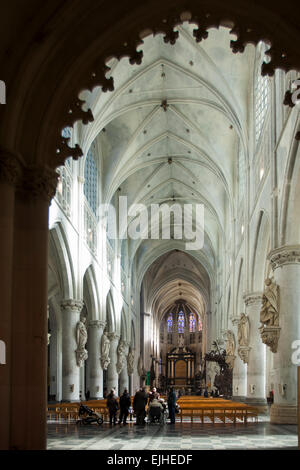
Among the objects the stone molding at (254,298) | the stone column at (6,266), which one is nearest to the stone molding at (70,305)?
the stone molding at (254,298)

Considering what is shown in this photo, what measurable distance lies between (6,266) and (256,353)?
18236 mm

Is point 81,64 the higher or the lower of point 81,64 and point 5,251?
the higher

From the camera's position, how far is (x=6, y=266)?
28.3 ft

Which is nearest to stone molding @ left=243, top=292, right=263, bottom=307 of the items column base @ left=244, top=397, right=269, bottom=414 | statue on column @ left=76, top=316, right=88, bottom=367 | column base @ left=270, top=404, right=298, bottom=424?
column base @ left=244, top=397, right=269, bottom=414

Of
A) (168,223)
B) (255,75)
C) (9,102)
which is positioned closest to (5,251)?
(9,102)

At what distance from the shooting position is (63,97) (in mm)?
9602

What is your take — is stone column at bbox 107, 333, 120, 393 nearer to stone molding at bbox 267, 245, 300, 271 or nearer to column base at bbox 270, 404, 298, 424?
column base at bbox 270, 404, 298, 424

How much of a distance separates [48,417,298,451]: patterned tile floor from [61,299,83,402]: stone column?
6243mm

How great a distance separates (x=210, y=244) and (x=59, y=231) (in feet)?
88.6

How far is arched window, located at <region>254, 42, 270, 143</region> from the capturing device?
22078mm

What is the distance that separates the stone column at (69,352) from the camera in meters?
24.9

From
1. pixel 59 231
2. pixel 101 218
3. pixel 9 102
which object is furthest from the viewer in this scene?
pixel 101 218

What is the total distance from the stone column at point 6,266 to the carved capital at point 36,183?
0.95 feet
